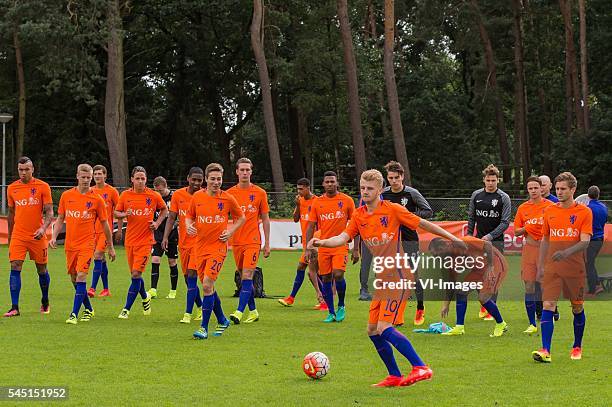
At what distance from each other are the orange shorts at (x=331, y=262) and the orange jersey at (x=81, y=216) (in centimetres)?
314

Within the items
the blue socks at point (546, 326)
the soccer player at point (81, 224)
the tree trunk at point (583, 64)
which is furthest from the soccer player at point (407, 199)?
the tree trunk at point (583, 64)

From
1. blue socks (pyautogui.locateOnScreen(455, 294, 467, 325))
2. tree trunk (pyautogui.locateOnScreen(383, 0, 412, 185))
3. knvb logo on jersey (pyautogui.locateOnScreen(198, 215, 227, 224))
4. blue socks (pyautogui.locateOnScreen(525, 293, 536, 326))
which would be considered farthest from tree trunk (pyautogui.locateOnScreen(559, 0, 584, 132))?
knvb logo on jersey (pyautogui.locateOnScreen(198, 215, 227, 224))

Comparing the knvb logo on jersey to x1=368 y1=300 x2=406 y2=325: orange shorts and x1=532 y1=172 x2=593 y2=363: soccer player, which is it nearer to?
x1=368 y1=300 x2=406 y2=325: orange shorts

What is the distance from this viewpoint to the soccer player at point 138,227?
46.2 ft

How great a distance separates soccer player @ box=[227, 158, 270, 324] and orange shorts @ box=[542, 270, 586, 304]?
13.6 feet

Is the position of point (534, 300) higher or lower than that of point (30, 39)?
lower

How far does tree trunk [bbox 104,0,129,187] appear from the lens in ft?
126

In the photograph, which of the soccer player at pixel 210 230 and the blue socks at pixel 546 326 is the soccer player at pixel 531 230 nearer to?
the blue socks at pixel 546 326

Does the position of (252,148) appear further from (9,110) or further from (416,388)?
(416,388)

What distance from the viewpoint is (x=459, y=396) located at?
8289mm

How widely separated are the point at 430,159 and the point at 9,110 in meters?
22.8

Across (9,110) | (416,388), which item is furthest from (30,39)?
(416,388)

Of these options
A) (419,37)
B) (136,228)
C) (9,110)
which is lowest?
(136,228)

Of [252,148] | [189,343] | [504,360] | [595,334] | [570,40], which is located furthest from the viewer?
[252,148]
